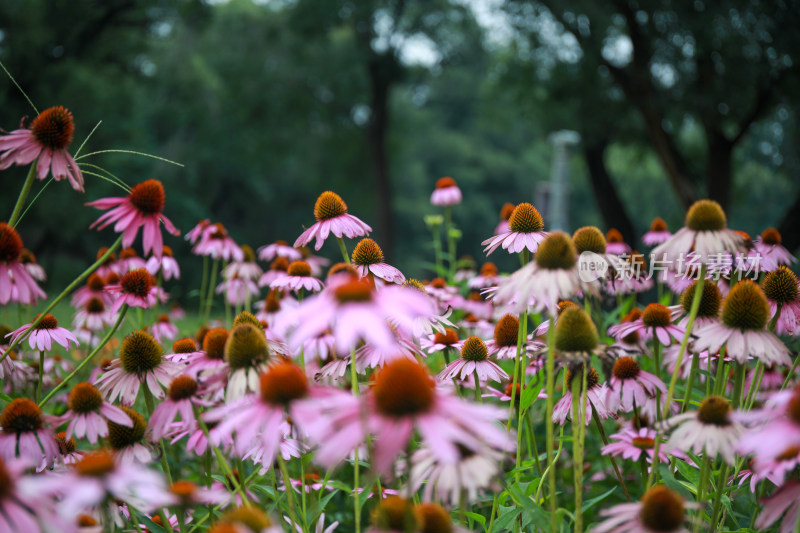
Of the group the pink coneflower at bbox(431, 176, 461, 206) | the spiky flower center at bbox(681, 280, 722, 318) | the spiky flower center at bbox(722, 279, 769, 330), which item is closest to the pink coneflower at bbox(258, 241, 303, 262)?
the pink coneflower at bbox(431, 176, 461, 206)

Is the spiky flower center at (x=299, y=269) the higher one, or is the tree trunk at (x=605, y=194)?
the spiky flower center at (x=299, y=269)

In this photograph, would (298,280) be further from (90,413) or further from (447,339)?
(90,413)

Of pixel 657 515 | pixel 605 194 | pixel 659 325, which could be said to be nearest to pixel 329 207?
pixel 659 325

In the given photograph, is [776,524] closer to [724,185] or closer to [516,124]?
[724,185]

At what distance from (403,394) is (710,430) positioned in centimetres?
58

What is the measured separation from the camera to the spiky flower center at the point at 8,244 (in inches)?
43.5

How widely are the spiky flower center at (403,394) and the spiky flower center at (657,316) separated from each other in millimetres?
1126

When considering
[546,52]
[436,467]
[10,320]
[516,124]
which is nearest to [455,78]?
[516,124]

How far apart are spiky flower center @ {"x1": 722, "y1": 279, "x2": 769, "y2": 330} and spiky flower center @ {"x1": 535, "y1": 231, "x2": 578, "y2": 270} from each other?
327 millimetres

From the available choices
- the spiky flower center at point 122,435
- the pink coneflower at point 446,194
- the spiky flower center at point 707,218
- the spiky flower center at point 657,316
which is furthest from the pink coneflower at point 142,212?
the pink coneflower at point 446,194

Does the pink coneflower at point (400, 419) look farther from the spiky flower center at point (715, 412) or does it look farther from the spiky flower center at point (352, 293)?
the spiky flower center at point (715, 412)

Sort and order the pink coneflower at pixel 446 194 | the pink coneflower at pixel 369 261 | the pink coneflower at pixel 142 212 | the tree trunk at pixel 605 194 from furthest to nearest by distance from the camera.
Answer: the tree trunk at pixel 605 194, the pink coneflower at pixel 446 194, the pink coneflower at pixel 369 261, the pink coneflower at pixel 142 212

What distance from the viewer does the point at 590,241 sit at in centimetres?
146

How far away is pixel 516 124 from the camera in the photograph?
20641 millimetres
